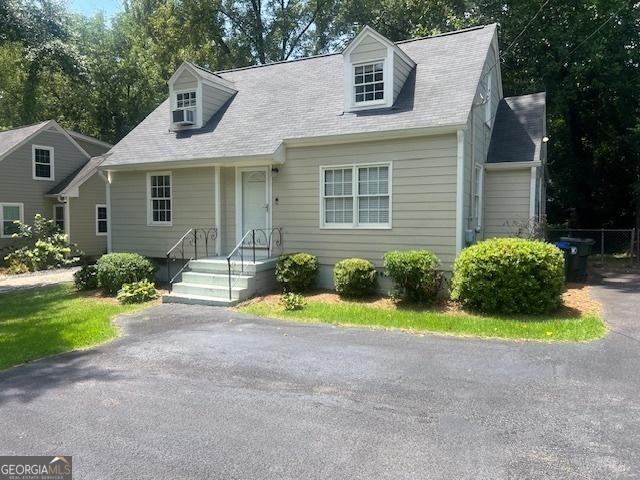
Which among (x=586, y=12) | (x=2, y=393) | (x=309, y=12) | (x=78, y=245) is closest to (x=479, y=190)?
(x=2, y=393)

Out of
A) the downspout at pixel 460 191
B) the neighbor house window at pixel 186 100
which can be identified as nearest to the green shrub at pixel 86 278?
the neighbor house window at pixel 186 100

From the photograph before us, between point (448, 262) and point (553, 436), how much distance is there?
20.8ft

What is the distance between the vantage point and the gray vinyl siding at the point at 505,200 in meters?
12.5

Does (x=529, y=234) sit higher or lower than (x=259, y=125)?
lower

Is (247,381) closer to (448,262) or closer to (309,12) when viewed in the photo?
(448,262)

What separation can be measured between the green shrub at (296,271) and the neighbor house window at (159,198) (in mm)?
4440

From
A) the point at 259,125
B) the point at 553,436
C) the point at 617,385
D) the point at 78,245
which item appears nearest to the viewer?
the point at 553,436

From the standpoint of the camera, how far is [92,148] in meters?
25.2

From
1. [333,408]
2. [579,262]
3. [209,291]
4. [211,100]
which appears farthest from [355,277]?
[211,100]

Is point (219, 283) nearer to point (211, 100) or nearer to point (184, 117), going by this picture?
point (184, 117)

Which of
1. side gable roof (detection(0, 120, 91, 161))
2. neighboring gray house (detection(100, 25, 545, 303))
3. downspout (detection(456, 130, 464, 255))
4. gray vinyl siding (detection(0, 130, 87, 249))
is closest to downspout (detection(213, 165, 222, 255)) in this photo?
neighboring gray house (detection(100, 25, 545, 303))

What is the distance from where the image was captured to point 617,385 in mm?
5082

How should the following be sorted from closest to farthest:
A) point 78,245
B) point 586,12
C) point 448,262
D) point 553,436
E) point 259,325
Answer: point 553,436
point 259,325
point 448,262
point 586,12
point 78,245

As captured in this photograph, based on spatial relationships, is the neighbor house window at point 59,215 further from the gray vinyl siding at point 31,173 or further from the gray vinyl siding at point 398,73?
the gray vinyl siding at point 398,73
